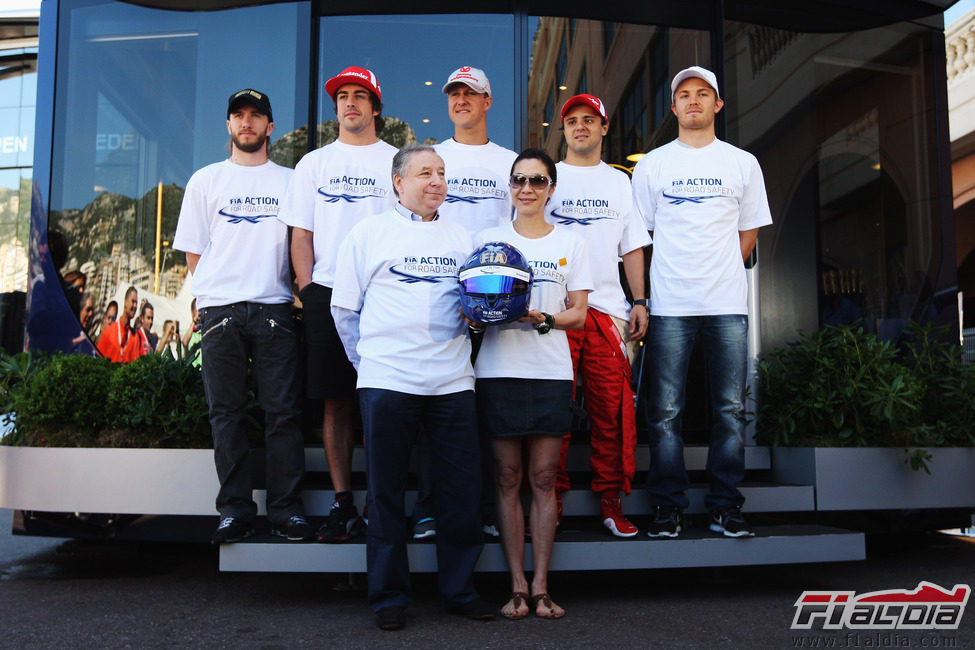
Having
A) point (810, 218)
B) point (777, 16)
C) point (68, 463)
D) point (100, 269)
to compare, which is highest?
point (777, 16)

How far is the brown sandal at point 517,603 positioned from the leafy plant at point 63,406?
241 cm

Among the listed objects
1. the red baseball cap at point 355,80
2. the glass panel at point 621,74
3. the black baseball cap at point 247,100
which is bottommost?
the black baseball cap at point 247,100

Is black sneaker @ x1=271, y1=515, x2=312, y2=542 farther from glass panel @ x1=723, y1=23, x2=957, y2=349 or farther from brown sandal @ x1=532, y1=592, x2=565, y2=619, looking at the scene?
glass panel @ x1=723, y1=23, x2=957, y2=349

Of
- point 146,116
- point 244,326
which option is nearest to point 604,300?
point 244,326

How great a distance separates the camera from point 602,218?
4.14m

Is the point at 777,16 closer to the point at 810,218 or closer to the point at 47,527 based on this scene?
the point at 810,218

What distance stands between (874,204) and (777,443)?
2.21 m

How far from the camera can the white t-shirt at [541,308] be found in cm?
357

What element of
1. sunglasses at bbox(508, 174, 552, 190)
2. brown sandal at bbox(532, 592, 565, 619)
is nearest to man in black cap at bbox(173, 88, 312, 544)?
brown sandal at bbox(532, 592, 565, 619)

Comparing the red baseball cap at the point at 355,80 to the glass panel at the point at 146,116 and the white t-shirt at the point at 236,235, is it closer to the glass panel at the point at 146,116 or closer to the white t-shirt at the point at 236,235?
the white t-shirt at the point at 236,235

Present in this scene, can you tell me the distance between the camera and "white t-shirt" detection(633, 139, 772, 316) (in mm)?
4094

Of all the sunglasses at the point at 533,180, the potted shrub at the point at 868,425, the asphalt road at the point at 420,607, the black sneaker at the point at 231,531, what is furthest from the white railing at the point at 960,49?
the black sneaker at the point at 231,531

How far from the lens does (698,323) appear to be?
413 centimetres

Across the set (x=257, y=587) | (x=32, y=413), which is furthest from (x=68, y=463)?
(x=257, y=587)
